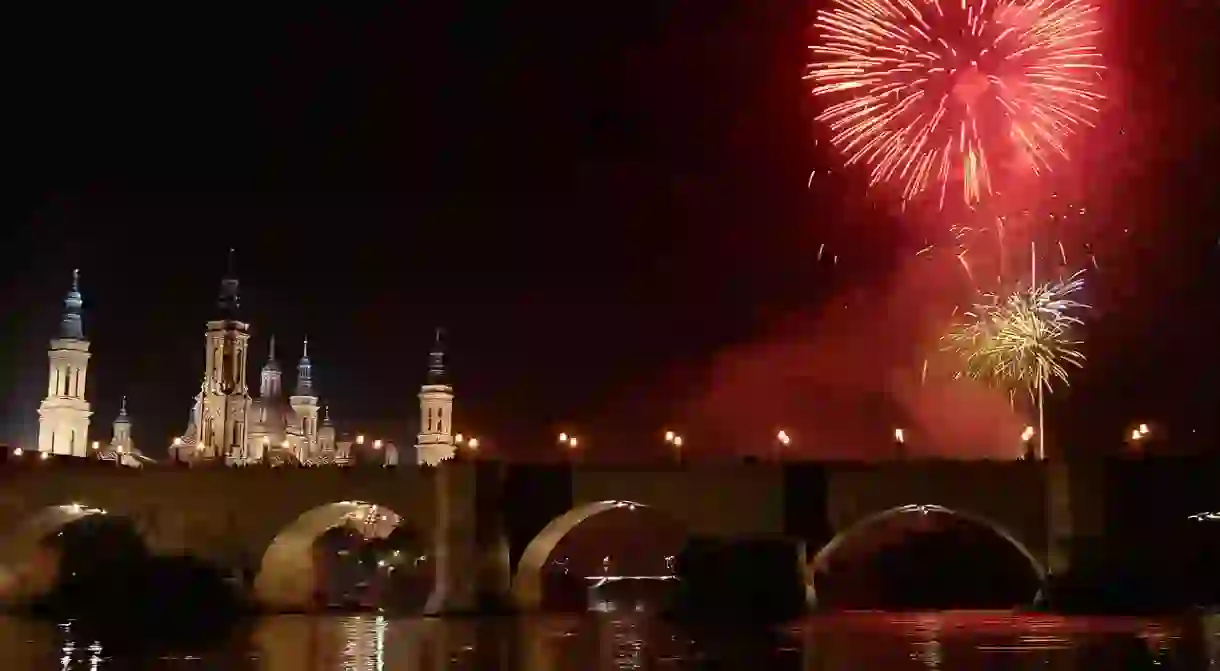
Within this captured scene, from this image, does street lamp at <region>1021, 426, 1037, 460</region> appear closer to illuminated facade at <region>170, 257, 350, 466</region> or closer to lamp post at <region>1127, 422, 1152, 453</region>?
lamp post at <region>1127, 422, 1152, 453</region>

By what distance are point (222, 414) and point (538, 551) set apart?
4863 cm

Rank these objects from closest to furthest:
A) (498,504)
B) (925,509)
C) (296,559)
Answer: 1. (925,509)
2. (498,504)
3. (296,559)

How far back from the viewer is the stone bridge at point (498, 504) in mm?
47719

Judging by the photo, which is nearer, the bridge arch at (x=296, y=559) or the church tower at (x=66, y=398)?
the bridge arch at (x=296, y=559)

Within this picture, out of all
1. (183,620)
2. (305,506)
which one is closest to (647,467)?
(305,506)

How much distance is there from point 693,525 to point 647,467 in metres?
2.86

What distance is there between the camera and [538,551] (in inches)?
2121

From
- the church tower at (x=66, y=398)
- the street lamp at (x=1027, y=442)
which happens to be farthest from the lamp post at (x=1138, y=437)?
the church tower at (x=66, y=398)

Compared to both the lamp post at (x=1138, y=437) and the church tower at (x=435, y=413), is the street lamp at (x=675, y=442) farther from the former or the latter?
the church tower at (x=435, y=413)

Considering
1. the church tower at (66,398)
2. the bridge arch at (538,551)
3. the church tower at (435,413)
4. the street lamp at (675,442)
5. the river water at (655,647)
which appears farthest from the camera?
the church tower at (435,413)

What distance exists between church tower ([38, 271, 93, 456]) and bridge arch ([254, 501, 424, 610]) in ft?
115

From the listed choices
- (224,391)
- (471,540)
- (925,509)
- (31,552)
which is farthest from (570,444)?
(224,391)

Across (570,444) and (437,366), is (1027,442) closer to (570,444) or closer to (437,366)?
(570,444)

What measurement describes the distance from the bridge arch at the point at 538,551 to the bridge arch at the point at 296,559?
5674 millimetres
